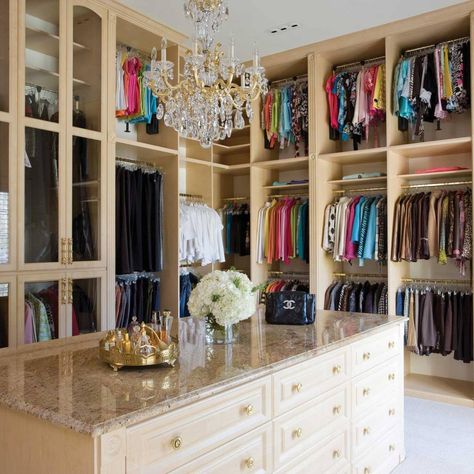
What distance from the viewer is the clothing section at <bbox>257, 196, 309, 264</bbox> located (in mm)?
5152

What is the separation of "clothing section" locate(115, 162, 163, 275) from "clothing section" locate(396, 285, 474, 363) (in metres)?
2.30

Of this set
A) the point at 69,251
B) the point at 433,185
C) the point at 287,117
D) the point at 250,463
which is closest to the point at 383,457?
the point at 250,463

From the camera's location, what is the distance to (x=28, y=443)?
4.69 ft

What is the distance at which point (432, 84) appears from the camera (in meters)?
4.32

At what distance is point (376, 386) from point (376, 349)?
0.69 ft

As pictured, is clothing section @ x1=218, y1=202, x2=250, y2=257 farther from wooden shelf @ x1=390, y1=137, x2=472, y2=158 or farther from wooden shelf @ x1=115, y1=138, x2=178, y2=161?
wooden shelf @ x1=390, y1=137, x2=472, y2=158

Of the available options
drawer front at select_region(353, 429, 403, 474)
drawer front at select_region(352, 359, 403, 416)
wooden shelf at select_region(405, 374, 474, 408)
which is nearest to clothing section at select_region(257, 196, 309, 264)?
wooden shelf at select_region(405, 374, 474, 408)

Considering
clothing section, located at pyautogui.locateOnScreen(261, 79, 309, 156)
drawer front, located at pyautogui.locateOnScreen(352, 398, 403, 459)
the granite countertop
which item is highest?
clothing section, located at pyautogui.locateOnScreen(261, 79, 309, 156)

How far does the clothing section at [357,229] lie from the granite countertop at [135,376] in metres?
2.32

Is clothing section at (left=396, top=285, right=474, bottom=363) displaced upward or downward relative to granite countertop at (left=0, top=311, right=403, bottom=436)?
downward

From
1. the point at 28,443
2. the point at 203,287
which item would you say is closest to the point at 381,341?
the point at 203,287

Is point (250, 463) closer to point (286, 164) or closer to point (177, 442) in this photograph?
point (177, 442)

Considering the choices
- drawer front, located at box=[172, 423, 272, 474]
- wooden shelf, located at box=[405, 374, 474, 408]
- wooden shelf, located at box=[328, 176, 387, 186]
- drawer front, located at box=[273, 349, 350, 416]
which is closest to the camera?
drawer front, located at box=[172, 423, 272, 474]

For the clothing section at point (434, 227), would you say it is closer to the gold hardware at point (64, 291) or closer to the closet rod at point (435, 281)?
the closet rod at point (435, 281)
